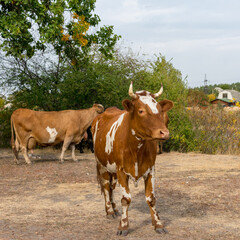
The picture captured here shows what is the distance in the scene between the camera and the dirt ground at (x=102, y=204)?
16.7 ft

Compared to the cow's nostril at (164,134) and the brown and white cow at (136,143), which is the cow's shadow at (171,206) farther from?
the cow's nostril at (164,134)

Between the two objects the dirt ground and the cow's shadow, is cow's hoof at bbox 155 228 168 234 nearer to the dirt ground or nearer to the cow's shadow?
the dirt ground

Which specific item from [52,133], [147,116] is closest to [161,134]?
[147,116]

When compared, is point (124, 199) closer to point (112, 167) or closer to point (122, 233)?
point (122, 233)

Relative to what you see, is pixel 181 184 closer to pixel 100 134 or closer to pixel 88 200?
pixel 88 200

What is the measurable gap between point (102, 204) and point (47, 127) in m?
6.04

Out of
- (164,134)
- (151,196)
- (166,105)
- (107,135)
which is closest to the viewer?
(164,134)

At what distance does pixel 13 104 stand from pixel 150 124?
43.7ft

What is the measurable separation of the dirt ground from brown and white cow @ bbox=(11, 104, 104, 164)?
4.40 feet

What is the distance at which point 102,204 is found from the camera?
670 centimetres

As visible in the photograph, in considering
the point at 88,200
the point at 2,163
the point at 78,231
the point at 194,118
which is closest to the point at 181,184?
the point at 88,200

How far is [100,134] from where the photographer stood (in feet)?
19.4

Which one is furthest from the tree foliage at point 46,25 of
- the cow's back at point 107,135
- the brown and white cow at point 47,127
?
the cow's back at point 107,135

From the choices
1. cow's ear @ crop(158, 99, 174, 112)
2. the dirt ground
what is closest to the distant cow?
the dirt ground
